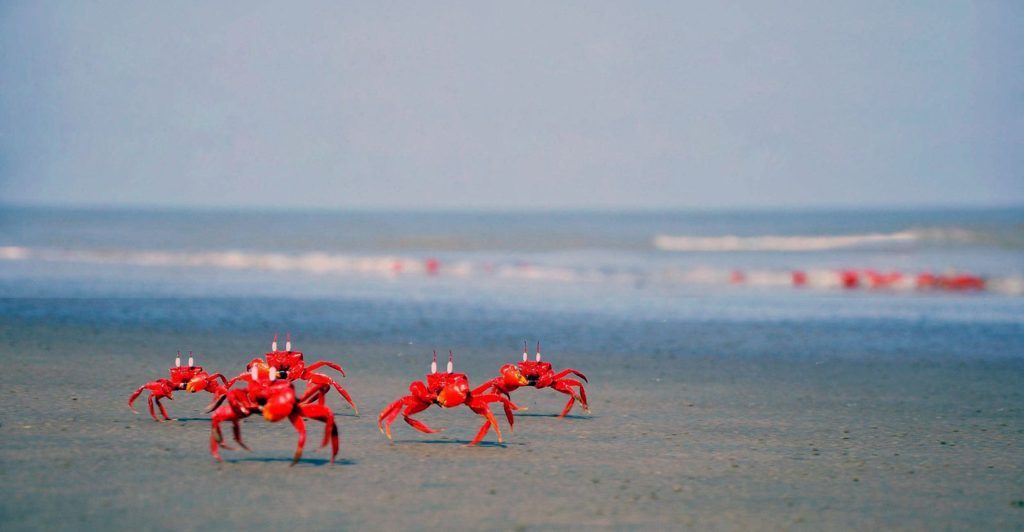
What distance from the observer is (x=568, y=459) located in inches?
344

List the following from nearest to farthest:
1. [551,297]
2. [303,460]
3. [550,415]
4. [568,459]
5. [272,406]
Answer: [272,406] < [303,460] < [568,459] < [550,415] < [551,297]

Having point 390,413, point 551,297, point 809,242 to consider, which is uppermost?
point 809,242

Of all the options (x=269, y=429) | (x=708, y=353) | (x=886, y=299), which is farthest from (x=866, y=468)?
(x=886, y=299)

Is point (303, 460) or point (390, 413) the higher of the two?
point (390, 413)

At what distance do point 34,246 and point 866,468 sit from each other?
147 feet

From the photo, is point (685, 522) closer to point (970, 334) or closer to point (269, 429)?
point (269, 429)

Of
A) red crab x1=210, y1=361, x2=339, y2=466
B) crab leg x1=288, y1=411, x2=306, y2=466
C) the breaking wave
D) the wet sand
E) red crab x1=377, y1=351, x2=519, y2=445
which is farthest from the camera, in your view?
the breaking wave

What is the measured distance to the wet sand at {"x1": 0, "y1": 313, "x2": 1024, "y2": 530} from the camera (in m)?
7.04

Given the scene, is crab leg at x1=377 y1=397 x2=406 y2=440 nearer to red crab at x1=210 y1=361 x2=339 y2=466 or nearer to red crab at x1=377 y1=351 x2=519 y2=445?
red crab at x1=377 y1=351 x2=519 y2=445

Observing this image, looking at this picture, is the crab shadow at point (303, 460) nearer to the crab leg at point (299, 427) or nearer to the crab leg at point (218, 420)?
the crab leg at point (218, 420)

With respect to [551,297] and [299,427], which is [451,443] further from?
[551,297]

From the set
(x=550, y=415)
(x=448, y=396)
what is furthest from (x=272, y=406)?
(x=550, y=415)

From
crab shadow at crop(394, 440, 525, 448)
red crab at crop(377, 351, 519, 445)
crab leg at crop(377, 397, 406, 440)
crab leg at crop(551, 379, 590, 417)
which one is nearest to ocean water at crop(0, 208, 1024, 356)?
crab leg at crop(551, 379, 590, 417)

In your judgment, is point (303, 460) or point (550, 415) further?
point (550, 415)
